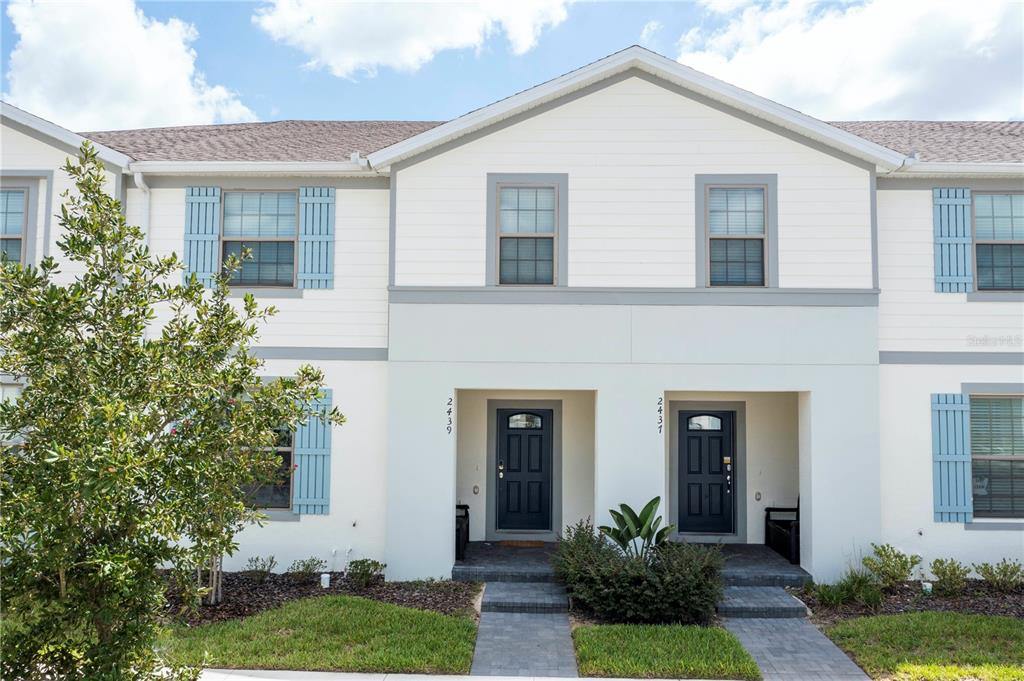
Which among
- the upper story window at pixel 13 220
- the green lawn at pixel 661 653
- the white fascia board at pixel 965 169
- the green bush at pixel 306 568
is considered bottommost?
the green lawn at pixel 661 653

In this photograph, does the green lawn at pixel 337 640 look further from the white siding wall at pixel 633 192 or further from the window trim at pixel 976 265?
the window trim at pixel 976 265

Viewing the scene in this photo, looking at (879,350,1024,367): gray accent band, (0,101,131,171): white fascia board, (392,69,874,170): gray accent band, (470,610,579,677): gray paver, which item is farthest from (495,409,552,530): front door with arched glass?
(0,101,131,171): white fascia board

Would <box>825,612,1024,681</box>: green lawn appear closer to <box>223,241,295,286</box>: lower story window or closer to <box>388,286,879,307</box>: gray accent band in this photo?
<box>388,286,879,307</box>: gray accent band

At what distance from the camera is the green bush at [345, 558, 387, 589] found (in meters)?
10.0

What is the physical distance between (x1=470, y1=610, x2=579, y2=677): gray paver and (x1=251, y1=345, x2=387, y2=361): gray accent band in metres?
4.06

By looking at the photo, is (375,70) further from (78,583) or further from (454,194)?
(78,583)

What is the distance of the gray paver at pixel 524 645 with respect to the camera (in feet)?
23.9

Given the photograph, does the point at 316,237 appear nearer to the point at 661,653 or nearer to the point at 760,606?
the point at 661,653

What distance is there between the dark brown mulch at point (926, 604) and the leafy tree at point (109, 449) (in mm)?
7617

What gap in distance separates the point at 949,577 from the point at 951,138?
287 inches

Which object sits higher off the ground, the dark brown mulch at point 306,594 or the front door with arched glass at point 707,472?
the front door with arched glass at point 707,472

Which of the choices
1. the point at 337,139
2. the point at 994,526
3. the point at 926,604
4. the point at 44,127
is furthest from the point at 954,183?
the point at 44,127

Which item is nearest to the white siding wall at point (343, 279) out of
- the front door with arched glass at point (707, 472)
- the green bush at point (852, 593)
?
the front door with arched glass at point (707, 472)

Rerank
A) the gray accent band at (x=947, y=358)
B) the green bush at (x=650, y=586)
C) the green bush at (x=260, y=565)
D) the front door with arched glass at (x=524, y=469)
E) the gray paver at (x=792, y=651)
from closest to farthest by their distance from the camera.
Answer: the gray paver at (x=792, y=651) → the green bush at (x=650, y=586) → the green bush at (x=260, y=565) → the gray accent band at (x=947, y=358) → the front door with arched glass at (x=524, y=469)
